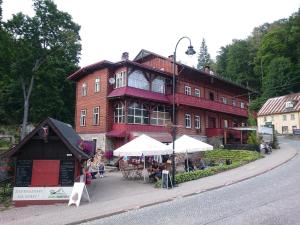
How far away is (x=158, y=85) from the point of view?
29.5 m

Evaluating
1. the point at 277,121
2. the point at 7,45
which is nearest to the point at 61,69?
the point at 7,45

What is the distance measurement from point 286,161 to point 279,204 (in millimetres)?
11999

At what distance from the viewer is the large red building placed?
86.4 ft

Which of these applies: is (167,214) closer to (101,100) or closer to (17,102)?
(101,100)

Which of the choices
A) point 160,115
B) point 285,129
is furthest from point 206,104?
point 285,129

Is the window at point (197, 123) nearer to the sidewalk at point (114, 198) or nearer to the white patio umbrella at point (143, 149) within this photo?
the sidewalk at point (114, 198)

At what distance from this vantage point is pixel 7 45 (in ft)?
68.6

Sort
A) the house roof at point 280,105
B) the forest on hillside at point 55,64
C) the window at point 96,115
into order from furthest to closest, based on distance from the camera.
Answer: the house roof at point 280,105
the forest on hillside at point 55,64
the window at point 96,115

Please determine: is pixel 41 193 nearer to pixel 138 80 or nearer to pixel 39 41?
pixel 138 80

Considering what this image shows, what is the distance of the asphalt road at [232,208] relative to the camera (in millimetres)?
8977

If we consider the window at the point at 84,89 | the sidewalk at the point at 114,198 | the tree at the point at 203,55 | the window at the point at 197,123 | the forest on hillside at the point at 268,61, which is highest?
the tree at the point at 203,55

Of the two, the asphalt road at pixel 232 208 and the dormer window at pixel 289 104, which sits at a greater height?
the dormer window at pixel 289 104

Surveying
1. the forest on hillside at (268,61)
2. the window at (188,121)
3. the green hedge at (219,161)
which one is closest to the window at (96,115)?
the window at (188,121)

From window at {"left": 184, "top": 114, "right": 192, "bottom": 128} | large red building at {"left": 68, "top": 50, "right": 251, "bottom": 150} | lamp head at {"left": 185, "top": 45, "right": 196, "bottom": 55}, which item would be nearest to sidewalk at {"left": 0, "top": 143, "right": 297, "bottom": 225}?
lamp head at {"left": 185, "top": 45, "right": 196, "bottom": 55}
